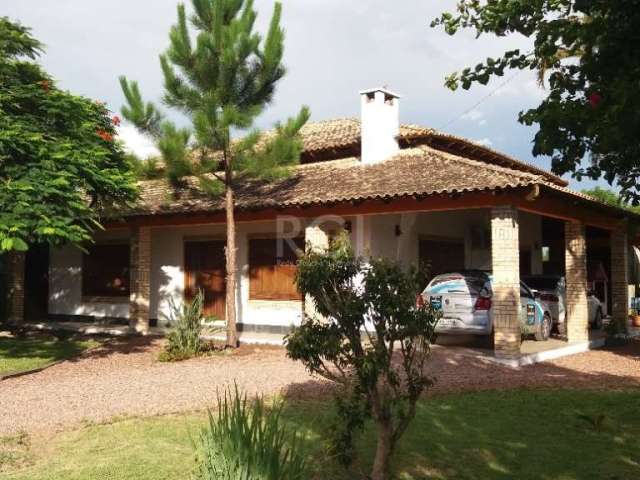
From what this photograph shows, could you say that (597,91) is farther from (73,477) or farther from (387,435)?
(73,477)

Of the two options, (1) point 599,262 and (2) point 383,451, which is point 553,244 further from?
(2) point 383,451

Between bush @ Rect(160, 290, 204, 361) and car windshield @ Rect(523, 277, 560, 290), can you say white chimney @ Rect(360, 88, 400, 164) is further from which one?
bush @ Rect(160, 290, 204, 361)

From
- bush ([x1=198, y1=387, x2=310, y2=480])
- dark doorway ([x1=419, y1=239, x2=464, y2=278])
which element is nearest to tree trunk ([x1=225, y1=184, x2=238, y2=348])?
dark doorway ([x1=419, y1=239, x2=464, y2=278])

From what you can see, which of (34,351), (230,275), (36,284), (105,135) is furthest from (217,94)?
(36,284)

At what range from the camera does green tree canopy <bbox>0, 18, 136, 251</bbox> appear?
8953 millimetres

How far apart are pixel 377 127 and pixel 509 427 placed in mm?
10111

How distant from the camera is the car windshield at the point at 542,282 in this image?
1556 centimetres

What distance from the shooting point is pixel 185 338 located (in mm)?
12258

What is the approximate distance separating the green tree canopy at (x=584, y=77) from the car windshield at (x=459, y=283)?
817 centimetres

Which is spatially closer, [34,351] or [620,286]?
[34,351]

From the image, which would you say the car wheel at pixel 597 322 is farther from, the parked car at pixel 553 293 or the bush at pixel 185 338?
the bush at pixel 185 338

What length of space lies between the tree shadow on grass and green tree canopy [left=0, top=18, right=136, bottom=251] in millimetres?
4332

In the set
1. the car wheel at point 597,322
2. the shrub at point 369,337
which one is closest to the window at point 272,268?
the car wheel at point 597,322

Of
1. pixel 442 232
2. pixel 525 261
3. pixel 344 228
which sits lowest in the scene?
pixel 525 261
